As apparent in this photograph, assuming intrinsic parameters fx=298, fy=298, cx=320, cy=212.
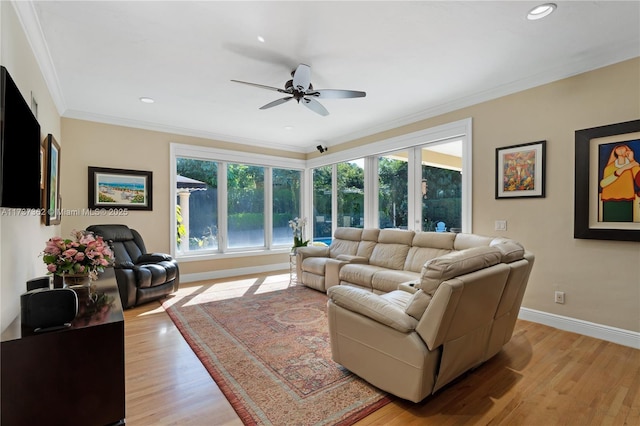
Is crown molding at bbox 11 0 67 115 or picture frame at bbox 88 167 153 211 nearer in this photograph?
crown molding at bbox 11 0 67 115

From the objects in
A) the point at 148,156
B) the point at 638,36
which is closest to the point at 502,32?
the point at 638,36

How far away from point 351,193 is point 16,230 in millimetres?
4828

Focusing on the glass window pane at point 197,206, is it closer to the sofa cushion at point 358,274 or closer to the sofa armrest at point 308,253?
the sofa armrest at point 308,253

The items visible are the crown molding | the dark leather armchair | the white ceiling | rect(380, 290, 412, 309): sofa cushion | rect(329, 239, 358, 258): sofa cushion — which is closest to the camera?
the crown molding

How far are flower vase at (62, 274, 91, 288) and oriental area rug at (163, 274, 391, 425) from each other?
3.57 ft

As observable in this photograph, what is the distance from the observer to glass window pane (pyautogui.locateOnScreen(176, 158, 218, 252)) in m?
5.46

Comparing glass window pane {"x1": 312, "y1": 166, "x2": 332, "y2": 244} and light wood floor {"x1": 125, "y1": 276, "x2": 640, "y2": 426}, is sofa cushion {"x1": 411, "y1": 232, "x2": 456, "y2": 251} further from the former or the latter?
glass window pane {"x1": 312, "y1": 166, "x2": 332, "y2": 244}

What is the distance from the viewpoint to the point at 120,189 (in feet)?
15.5

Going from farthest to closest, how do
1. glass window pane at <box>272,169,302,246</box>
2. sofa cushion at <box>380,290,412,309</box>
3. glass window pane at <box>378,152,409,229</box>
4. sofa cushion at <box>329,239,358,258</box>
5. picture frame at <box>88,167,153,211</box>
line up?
glass window pane at <box>272,169,302,246</box> → sofa cushion at <box>329,239,358,258</box> → glass window pane at <box>378,152,409,229</box> → picture frame at <box>88,167,153,211</box> → sofa cushion at <box>380,290,412,309</box>

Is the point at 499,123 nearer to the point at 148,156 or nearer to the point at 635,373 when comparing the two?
the point at 635,373

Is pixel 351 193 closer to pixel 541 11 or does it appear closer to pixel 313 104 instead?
pixel 313 104

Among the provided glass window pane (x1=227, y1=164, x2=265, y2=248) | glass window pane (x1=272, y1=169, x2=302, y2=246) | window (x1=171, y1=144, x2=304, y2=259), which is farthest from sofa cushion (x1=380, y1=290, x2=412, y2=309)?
glass window pane (x1=272, y1=169, x2=302, y2=246)

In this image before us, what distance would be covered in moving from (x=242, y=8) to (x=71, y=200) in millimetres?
3985

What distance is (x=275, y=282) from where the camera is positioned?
17.4 feet
